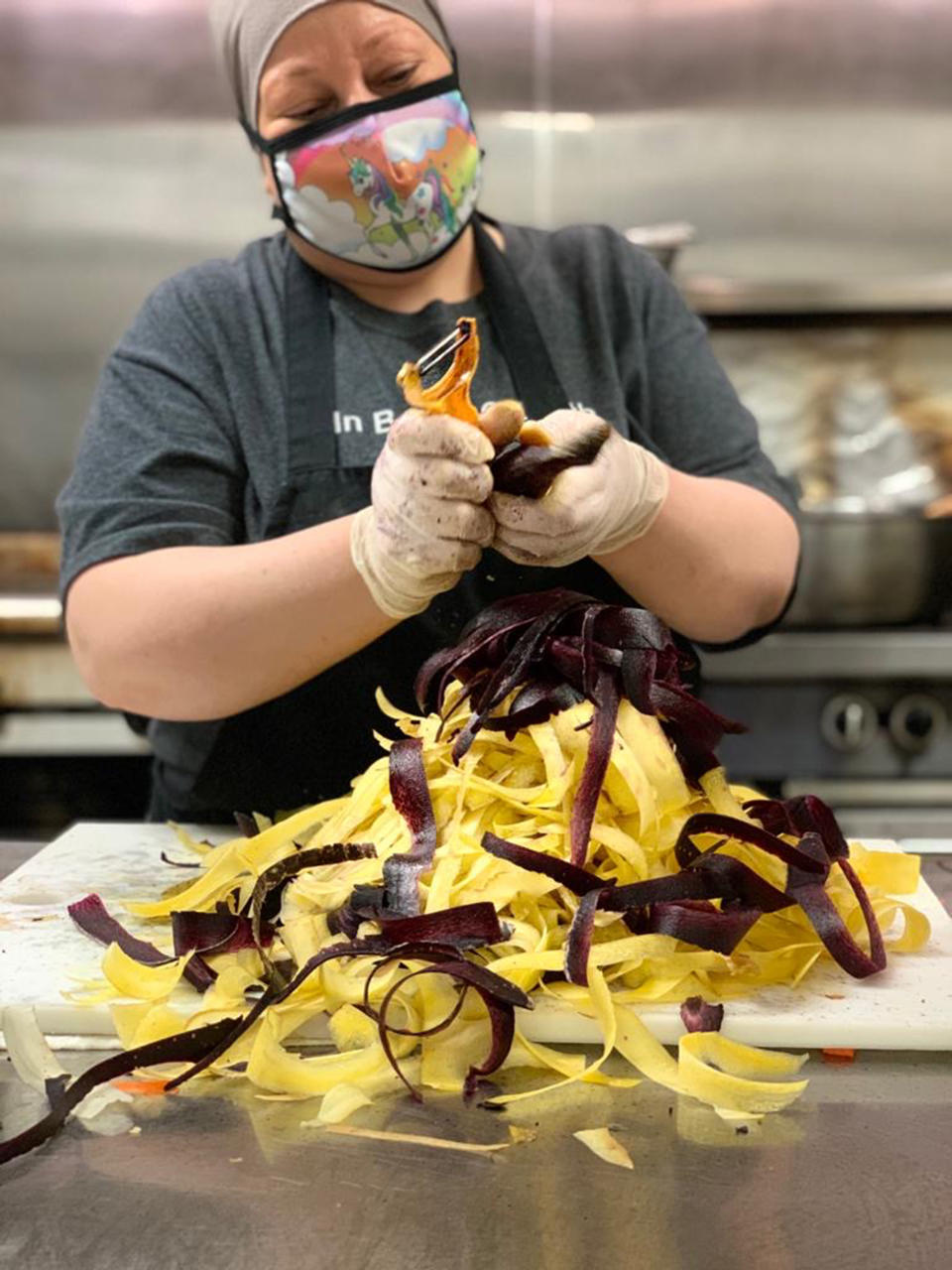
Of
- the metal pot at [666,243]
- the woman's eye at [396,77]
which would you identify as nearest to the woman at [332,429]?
the woman's eye at [396,77]

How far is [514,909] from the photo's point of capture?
1255mm

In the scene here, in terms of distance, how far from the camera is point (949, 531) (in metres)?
2.76

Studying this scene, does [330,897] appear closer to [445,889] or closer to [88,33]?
[445,889]

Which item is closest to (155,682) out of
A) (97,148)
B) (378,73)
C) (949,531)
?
(378,73)

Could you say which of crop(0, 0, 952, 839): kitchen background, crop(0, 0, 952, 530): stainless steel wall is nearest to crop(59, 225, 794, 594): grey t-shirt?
crop(0, 0, 952, 839): kitchen background

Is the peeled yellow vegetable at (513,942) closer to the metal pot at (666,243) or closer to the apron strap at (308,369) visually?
the apron strap at (308,369)

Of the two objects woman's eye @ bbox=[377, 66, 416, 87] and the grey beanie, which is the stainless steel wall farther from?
Result: woman's eye @ bbox=[377, 66, 416, 87]

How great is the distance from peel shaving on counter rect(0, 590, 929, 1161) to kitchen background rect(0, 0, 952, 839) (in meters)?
2.31

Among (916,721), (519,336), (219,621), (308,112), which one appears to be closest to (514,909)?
(219,621)

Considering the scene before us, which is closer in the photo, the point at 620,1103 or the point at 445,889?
the point at 620,1103

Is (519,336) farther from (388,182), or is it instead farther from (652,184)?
(652,184)

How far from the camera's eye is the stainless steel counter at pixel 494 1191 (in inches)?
35.4

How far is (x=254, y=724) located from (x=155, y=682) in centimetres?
23

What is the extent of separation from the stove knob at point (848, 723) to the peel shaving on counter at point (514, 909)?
1424 millimetres
